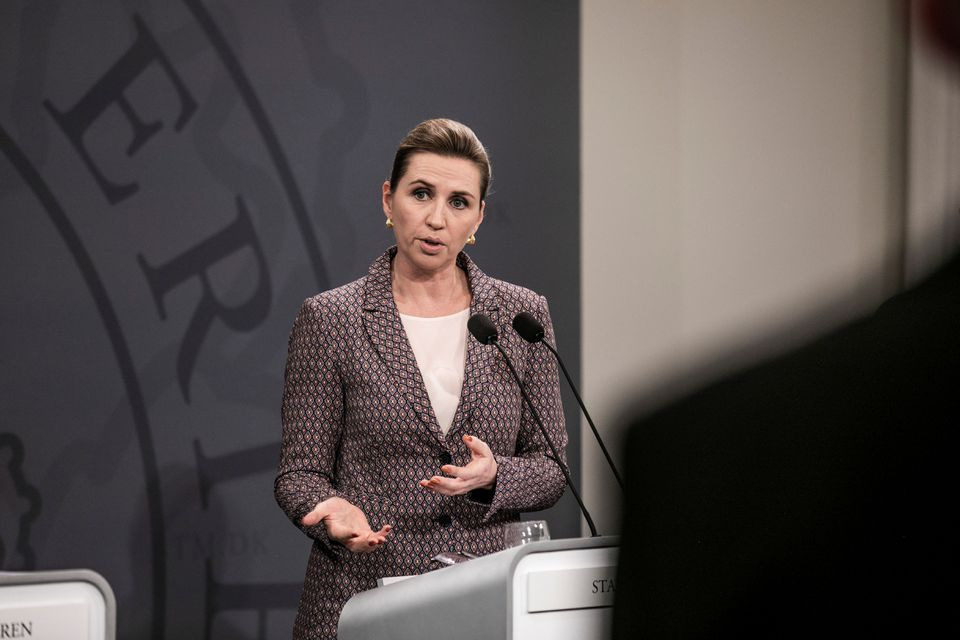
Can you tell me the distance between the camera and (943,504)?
0.35 meters

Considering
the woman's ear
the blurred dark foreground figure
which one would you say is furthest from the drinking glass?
the blurred dark foreground figure

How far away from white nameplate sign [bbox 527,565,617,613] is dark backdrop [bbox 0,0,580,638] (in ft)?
6.90

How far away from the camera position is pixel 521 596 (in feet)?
4.92

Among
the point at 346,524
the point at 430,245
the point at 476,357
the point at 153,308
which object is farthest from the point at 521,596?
the point at 153,308

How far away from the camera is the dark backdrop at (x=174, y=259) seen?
3.35m

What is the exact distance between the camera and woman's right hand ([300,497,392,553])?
196 centimetres

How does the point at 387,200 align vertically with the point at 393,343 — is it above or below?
above

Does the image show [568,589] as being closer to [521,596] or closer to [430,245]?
[521,596]

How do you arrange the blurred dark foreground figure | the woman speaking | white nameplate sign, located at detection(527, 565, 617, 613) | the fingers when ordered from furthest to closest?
1. the woman speaking
2. the fingers
3. white nameplate sign, located at detection(527, 565, 617, 613)
4. the blurred dark foreground figure

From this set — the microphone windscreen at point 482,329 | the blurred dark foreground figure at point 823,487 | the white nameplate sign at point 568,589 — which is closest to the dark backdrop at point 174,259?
the microphone windscreen at point 482,329

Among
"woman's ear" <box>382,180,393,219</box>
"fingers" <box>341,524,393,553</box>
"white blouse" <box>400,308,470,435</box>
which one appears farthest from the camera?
"woman's ear" <box>382,180,393,219</box>

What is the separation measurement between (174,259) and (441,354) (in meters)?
1.42

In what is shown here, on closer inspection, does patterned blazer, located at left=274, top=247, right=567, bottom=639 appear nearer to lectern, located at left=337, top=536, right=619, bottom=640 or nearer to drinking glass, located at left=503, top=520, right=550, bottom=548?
drinking glass, located at left=503, top=520, right=550, bottom=548

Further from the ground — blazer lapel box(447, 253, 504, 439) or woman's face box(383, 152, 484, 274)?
woman's face box(383, 152, 484, 274)
